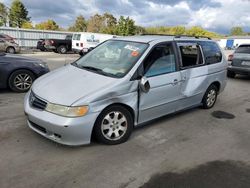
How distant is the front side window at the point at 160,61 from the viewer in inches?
156

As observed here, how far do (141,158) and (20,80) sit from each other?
14.5 feet

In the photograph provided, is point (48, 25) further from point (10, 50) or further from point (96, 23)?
point (10, 50)

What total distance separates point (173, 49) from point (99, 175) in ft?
8.71

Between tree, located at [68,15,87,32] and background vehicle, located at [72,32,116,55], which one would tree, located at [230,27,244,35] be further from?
background vehicle, located at [72,32,116,55]

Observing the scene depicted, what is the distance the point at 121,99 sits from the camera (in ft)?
11.7

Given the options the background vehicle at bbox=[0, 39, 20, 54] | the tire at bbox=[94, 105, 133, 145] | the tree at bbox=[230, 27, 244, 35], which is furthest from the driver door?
the tree at bbox=[230, 27, 244, 35]

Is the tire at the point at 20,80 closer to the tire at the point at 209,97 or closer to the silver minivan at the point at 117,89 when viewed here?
the silver minivan at the point at 117,89

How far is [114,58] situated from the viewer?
4.16 metres

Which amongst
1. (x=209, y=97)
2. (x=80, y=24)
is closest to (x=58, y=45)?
(x=209, y=97)

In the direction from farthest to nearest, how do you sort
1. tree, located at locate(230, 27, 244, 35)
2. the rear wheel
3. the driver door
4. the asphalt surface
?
tree, located at locate(230, 27, 244, 35), the rear wheel, the driver door, the asphalt surface

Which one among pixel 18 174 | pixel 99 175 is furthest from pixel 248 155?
pixel 18 174

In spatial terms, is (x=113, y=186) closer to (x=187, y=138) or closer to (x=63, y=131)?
(x=63, y=131)

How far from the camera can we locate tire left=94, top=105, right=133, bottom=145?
3.45m

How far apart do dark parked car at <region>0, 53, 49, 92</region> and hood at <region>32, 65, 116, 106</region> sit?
2.56 metres
